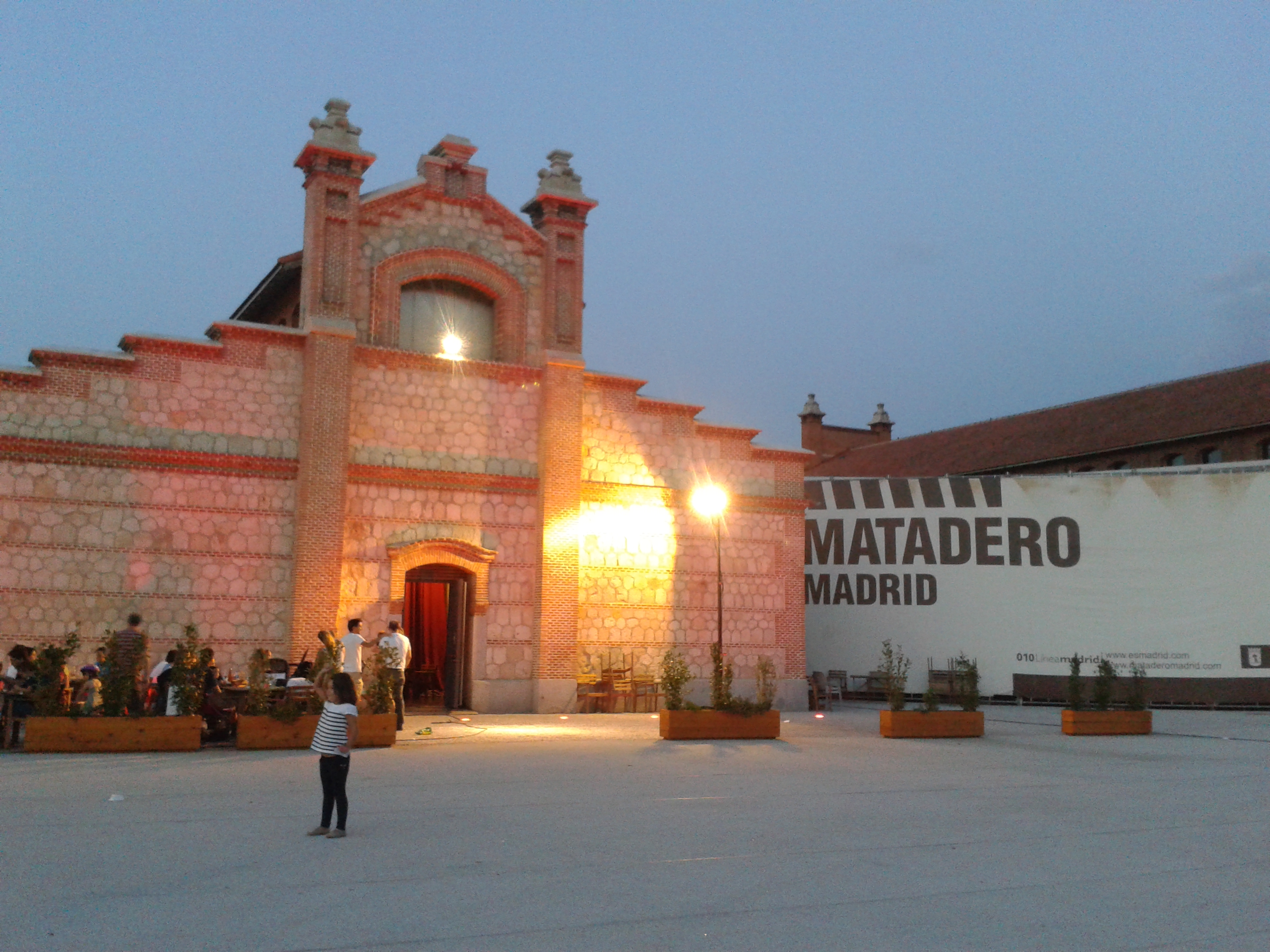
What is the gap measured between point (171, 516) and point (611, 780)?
37.2 feet

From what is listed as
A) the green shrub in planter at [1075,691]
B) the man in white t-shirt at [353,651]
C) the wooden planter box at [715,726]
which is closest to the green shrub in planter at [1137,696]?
the green shrub in planter at [1075,691]

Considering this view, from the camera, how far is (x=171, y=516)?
19.5 meters

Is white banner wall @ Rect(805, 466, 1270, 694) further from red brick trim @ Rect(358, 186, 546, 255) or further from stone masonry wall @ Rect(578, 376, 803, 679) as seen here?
red brick trim @ Rect(358, 186, 546, 255)

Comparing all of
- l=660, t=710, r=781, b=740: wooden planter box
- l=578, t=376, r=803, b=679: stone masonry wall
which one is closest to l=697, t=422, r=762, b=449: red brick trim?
l=578, t=376, r=803, b=679: stone masonry wall

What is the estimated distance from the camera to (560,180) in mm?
24344

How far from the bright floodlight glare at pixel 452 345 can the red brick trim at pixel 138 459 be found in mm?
4301

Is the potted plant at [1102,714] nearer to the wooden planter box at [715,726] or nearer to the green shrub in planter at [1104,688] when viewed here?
the green shrub in planter at [1104,688]

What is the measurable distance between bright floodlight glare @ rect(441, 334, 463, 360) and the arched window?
0.18 ft

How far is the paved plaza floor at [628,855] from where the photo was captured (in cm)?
615

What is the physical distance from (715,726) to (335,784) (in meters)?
9.53

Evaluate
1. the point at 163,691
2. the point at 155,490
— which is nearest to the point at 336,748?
the point at 163,691

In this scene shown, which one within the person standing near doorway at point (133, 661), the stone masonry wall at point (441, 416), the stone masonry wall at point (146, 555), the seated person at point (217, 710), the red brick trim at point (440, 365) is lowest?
the seated person at point (217, 710)

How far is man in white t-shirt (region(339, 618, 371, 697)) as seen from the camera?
16.7 m

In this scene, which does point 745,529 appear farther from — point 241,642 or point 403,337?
point 241,642
